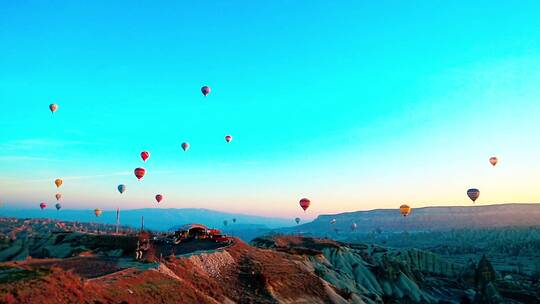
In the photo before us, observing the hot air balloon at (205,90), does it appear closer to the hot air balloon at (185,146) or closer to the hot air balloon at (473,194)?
the hot air balloon at (185,146)

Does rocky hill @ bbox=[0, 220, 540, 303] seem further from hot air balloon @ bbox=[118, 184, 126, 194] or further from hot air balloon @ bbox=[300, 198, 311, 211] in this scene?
hot air balloon @ bbox=[118, 184, 126, 194]

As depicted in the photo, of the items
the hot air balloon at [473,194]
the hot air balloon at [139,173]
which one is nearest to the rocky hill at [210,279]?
the hot air balloon at [139,173]

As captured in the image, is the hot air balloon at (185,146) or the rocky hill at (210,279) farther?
the hot air balloon at (185,146)

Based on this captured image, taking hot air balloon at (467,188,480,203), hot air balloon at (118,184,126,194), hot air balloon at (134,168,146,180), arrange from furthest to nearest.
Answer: hot air balloon at (467,188,480,203) → hot air balloon at (118,184,126,194) → hot air balloon at (134,168,146,180)

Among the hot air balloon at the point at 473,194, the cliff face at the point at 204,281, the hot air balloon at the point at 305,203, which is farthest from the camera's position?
the hot air balloon at the point at 473,194

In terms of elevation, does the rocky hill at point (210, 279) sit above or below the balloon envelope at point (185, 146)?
below

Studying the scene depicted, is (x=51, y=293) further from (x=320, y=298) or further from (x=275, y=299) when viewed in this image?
(x=320, y=298)

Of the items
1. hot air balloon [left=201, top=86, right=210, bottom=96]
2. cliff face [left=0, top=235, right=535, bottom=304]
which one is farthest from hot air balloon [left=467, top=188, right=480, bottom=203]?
hot air balloon [left=201, top=86, right=210, bottom=96]

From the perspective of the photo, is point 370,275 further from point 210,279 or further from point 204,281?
point 204,281

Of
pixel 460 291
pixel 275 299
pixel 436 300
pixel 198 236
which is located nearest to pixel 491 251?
pixel 460 291
